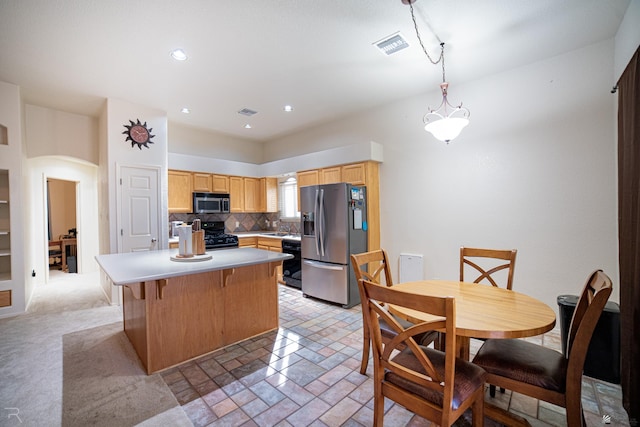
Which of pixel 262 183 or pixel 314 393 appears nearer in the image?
pixel 314 393

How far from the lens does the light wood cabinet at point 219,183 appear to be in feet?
17.9

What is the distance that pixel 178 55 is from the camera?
2895mm

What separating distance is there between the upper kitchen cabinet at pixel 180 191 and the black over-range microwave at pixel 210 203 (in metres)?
0.12

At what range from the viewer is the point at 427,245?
3.93m

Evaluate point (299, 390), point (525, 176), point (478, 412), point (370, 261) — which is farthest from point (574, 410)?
point (525, 176)

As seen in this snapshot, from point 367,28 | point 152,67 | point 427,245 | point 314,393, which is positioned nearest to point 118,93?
point 152,67

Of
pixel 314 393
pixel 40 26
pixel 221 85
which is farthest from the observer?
pixel 221 85

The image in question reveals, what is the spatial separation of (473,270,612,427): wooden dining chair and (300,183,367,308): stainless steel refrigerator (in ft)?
7.47

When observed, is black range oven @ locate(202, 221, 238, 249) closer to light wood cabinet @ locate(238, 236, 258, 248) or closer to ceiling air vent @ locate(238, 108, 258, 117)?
light wood cabinet @ locate(238, 236, 258, 248)

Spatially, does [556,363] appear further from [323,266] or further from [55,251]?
[55,251]

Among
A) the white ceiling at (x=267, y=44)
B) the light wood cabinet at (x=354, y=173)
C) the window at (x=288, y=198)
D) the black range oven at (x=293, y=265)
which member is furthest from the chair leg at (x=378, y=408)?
the window at (x=288, y=198)

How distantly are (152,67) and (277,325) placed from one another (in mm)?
3222

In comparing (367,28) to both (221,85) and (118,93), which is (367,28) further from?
(118,93)

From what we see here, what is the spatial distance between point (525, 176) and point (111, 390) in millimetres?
4402
